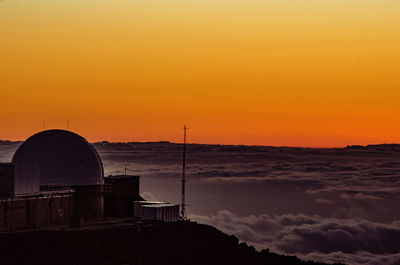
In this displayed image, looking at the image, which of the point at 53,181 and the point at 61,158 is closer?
the point at 53,181

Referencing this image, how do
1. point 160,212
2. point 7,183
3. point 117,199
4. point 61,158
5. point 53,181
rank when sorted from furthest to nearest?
point 117,199, point 160,212, point 61,158, point 53,181, point 7,183

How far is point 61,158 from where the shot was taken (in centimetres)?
6219

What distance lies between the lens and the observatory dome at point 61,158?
203 ft

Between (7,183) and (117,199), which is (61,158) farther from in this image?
(117,199)

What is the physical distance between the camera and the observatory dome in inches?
2432

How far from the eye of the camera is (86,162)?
62.9m

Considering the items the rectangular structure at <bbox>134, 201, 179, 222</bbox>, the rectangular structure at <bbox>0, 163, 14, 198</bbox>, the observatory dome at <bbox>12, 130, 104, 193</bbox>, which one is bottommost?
the rectangular structure at <bbox>134, 201, 179, 222</bbox>

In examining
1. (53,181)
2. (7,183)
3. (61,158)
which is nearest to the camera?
(7,183)

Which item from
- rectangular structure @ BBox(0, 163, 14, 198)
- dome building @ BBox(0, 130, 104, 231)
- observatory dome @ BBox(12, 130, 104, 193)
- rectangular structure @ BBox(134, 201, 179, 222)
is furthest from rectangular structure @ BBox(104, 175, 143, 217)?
rectangular structure @ BBox(0, 163, 14, 198)

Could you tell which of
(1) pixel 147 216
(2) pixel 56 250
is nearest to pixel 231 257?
(1) pixel 147 216

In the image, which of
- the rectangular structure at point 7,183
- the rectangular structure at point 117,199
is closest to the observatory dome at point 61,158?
the rectangular structure at point 117,199

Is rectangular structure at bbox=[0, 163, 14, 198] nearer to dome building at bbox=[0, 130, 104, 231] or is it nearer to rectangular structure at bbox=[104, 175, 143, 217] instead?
dome building at bbox=[0, 130, 104, 231]

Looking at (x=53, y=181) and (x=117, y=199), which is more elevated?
(x=53, y=181)

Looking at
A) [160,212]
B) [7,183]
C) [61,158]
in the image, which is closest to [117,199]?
[160,212]
